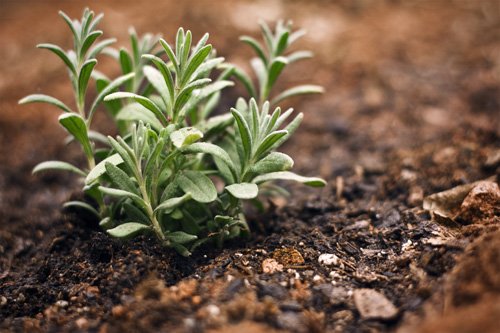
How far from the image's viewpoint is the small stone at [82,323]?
2.26 metres

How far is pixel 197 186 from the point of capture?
2629mm

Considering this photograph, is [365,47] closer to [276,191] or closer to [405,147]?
[405,147]

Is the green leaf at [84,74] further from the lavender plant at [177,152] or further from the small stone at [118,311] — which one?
the small stone at [118,311]

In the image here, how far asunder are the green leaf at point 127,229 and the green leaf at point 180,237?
0.46 feet

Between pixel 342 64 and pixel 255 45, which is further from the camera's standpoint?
pixel 342 64

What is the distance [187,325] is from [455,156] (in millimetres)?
2516

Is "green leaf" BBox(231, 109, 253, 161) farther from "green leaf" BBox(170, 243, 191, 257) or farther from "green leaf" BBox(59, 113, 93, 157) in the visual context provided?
"green leaf" BBox(59, 113, 93, 157)

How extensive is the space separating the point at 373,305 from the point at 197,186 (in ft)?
3.41

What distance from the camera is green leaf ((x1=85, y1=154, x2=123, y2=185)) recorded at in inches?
97.7

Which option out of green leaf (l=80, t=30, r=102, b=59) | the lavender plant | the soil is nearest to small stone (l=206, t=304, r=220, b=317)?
the soil

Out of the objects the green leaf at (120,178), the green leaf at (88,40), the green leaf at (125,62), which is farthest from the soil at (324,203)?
the green leaf at (88,40)

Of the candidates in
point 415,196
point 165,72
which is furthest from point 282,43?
point 415,196

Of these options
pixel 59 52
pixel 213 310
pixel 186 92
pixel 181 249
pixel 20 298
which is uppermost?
pixel 59 52

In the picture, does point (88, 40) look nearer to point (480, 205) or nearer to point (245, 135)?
point (245, 135)
